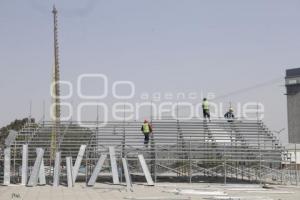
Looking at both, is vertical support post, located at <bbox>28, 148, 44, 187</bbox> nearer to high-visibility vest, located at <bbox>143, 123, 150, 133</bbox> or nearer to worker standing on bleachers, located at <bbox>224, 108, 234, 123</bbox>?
→ high-visibility vest, located at <bbox>143, 123, 150, 133</bbox>

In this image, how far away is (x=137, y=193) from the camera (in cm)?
1995

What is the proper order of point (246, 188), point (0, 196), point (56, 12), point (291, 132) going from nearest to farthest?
point (0, 196), point (246, 188), point (56, 12), point (291, 132)

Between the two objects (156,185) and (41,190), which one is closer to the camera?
(41,190)

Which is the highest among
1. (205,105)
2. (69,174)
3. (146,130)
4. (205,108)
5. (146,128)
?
(205,105)

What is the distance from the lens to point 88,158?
2583cm

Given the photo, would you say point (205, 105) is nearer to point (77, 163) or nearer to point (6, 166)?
point (77, 163)

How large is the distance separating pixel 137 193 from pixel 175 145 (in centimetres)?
746

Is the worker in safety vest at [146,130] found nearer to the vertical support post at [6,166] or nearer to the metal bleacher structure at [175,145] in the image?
the metal bleacher structure at [175,145]

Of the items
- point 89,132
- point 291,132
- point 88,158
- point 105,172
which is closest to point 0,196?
point 88,158

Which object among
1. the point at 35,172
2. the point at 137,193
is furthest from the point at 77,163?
the point at 137,193

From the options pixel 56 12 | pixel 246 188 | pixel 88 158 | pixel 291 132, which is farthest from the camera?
pixel 291 132

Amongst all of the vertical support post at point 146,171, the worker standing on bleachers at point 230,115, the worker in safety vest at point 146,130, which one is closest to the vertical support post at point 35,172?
the vertical support post at point 146,171

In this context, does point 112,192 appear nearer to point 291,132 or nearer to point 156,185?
point 156,185

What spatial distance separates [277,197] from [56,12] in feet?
198
